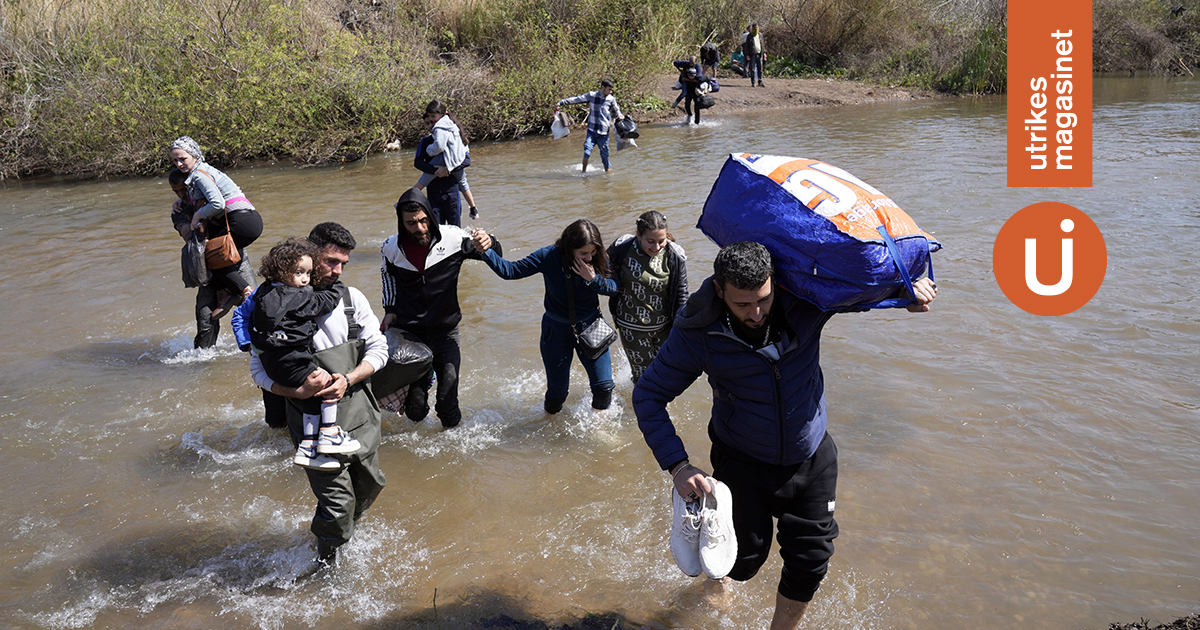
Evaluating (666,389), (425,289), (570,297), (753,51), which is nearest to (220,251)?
(425,289)

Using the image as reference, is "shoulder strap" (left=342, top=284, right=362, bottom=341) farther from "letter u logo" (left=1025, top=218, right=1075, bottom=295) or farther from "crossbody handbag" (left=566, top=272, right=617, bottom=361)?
"letter u logo" (left=1025, top=218, right=1075, bottom=295)

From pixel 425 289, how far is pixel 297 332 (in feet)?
4.34

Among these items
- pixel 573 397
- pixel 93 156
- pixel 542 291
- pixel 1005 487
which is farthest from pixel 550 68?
pixel 1005 487

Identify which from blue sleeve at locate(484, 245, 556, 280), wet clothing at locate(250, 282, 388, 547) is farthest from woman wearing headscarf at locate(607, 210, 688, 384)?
wet clothing at locate(250, 282, 388, 547)

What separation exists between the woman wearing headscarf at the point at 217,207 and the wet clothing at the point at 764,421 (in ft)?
14.2

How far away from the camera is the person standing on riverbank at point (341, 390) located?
3664 mm

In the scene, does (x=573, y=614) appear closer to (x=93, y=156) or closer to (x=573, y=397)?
(x=573, y=397)

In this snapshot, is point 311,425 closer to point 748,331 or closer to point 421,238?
point 421,238

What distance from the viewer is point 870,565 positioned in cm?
399

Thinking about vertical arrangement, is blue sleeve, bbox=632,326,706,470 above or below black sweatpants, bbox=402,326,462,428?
above

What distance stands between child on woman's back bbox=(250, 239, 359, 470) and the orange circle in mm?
6409

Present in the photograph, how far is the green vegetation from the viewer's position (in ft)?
54.9

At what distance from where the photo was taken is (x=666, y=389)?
2.99m

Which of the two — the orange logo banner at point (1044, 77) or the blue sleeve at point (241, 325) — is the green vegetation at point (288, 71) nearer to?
the orange logo banner at point (1044, 77)
